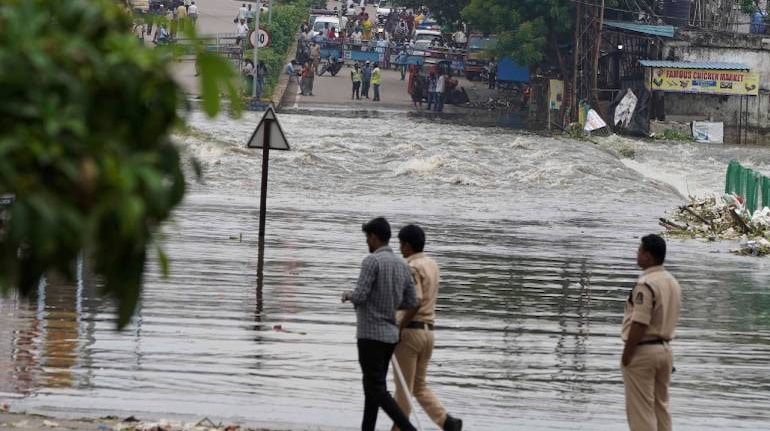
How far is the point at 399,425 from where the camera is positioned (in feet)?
28.9

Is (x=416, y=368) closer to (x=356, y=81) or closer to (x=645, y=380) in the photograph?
(x=645, y=380)

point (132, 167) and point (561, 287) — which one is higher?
point (132, 167)

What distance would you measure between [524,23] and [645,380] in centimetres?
5257

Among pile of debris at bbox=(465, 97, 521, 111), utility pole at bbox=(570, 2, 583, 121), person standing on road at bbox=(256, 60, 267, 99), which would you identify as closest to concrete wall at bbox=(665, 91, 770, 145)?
utility pole at bbox=(570, 2, 583, 121)

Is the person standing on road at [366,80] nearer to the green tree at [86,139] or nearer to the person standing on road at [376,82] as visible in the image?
the person standing on road at [376,82]

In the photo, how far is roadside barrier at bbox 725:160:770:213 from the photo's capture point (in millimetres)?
30109

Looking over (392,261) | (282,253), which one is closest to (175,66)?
(392,261)

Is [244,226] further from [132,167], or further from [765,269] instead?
[132,167]

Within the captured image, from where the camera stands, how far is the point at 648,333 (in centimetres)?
844

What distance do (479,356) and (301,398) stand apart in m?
2.50

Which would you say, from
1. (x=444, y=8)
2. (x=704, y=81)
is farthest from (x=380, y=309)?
(x=444, y=8)

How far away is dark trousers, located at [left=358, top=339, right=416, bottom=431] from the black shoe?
0.27 m

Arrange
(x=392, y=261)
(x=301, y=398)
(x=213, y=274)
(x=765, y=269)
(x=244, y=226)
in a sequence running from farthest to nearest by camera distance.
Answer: (x=244, y=226), (x=765, y=269), (x=213, y=274), (x=301, y=398), (x=392, y=261)

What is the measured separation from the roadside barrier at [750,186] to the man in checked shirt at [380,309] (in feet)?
74.0
